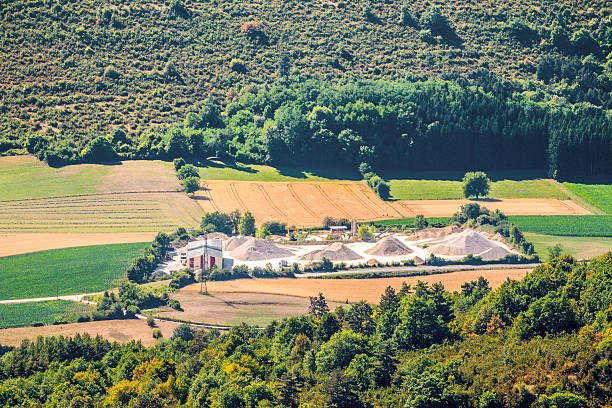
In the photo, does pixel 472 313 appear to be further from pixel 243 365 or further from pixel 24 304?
pixel 24 304

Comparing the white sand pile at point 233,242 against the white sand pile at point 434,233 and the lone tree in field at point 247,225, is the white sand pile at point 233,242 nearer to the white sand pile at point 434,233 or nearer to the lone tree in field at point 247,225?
the lone tree in field at point 247,225

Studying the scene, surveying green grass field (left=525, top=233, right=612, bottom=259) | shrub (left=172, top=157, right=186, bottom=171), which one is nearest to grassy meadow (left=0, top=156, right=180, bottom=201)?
shrub (left=172, top=157, right=186, bottom=171)

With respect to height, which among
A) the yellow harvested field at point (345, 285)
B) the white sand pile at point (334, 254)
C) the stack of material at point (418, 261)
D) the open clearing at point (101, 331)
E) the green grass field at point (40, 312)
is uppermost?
the white sand pile at point (334, 254)

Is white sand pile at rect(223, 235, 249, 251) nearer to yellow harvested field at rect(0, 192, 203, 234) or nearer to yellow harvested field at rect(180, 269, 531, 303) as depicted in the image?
yellow harvested field at rect(0, 192, 203, 234)

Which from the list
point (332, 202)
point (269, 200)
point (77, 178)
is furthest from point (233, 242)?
point (77, 178)

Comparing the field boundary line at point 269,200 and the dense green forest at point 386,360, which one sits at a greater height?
the field boundary line at point 269,200

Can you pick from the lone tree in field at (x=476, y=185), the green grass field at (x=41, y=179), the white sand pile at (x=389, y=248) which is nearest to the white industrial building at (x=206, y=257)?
the white sand pile at (x=389, y=248)

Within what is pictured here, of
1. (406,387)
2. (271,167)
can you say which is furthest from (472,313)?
(271,167)

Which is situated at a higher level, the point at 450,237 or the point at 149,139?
the point at 149,139
